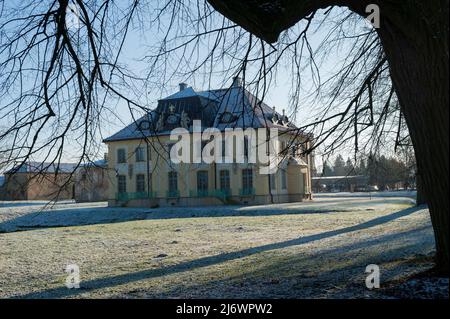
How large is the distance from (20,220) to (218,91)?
83.1ft

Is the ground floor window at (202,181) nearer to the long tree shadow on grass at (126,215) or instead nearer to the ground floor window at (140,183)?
the ground floor window at (140,183)

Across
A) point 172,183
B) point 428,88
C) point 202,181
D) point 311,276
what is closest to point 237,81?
point 311,276

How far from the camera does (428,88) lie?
4.60m

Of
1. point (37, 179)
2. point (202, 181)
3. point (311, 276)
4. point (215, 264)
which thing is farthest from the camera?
point (202, 181)

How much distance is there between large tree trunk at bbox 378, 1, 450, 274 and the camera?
4.50 metres

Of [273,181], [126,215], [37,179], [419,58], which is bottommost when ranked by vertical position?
[126,215]

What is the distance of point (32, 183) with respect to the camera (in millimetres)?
7520

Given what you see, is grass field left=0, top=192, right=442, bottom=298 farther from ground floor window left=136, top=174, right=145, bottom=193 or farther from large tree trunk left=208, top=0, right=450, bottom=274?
ground floor window left=136, top=174, right=145, bottom=193

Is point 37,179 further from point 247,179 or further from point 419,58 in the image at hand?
point 247,179

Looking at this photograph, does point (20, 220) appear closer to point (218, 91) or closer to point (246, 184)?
point (246, 184)

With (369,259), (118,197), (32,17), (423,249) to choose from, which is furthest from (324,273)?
(118,197)

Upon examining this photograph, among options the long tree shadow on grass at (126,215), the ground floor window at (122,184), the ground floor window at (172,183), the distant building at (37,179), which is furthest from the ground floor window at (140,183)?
the distant building at (37,179)

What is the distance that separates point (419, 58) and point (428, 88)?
1.12 ft

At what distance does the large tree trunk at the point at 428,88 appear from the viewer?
4504 millimetres
